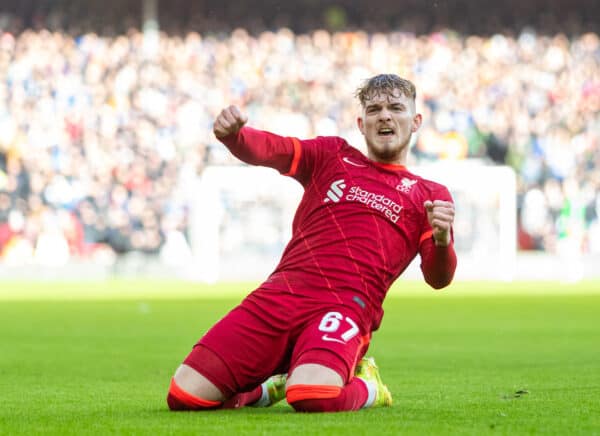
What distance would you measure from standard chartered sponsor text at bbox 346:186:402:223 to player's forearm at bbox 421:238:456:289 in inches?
8.8

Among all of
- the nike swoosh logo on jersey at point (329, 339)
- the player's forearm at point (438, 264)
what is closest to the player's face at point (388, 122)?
the player's forearm at point (438, 264)

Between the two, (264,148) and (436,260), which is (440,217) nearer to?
(436,260)

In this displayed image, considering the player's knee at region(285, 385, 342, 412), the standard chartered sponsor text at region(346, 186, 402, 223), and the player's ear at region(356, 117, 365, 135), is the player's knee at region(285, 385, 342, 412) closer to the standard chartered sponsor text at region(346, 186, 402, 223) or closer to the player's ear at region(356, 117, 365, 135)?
the standard chartered sponsor text at region(346, 186, 402, 223)

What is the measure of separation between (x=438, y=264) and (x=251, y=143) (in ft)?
3.33

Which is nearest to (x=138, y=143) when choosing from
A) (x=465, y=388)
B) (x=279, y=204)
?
(x=279, y=204)

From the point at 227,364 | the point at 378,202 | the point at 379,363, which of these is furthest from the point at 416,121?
the point at 379,363

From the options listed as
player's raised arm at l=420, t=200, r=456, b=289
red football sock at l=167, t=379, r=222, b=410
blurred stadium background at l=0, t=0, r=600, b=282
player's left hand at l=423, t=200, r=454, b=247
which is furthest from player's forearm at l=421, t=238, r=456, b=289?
blurred stadium background at l=0, t=0, r=600, b=282

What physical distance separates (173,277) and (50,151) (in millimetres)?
4166

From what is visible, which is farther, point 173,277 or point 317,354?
point 173,277

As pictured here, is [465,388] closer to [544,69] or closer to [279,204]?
[279,204]

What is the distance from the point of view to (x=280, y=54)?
1243 inches

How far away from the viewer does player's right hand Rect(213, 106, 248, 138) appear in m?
5.54

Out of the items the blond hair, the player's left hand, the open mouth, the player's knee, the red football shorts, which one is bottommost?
the player's knee

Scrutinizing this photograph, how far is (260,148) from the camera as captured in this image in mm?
5863
